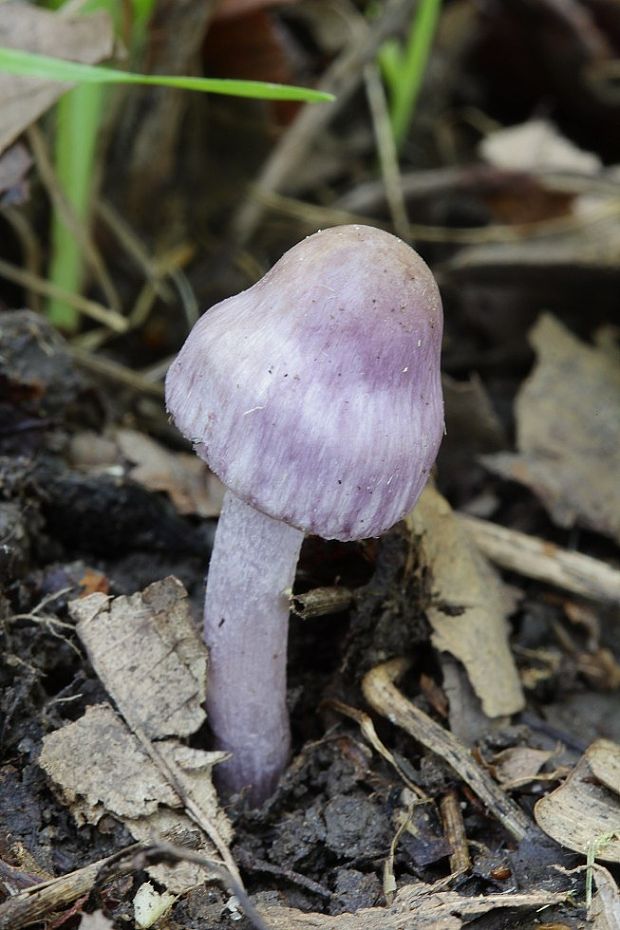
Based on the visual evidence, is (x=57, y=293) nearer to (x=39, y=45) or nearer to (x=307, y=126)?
(x=39, y=45)

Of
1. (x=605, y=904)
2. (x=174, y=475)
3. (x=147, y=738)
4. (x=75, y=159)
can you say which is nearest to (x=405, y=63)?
(x=75, y=159)

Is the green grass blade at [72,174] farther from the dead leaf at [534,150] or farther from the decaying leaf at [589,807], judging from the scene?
the decaying leaf at [589,807]

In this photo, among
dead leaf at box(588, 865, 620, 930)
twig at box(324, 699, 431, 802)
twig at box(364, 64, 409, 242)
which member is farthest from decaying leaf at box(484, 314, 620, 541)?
dead leaf at box(588, 865, 620, 930)

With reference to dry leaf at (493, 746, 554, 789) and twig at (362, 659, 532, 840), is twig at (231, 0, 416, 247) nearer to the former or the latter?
twig at (362, 659, 532, 840)

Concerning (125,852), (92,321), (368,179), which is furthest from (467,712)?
(368,179)

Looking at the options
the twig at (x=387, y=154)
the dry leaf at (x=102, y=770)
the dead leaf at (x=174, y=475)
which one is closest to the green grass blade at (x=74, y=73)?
the dead leaf at (x=174, y=475)
